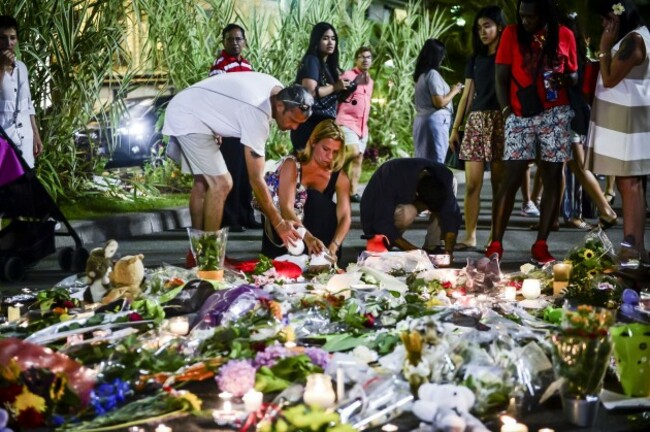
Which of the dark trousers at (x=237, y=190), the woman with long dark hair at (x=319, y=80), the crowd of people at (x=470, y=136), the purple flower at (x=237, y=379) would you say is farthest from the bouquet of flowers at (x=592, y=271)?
the dark trousers at (x=237, y=190)

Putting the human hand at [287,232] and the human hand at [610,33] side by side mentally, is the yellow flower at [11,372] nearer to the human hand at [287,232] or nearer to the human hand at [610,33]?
the human hand at [287,232]

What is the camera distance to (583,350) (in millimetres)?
4191

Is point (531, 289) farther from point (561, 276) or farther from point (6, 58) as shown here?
point (6, 58)

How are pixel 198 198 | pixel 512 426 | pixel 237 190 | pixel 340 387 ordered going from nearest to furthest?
pixel 512 426
pixel 340 387
pixel 198 198
pixel 237 190

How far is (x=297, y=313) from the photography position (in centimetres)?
558

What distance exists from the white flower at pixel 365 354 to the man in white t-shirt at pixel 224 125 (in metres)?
2.53

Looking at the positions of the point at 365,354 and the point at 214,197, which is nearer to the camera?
the point at 365,354

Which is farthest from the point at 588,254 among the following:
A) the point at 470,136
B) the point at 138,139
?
the point at 138,139

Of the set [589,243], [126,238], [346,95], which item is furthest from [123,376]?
[346,95]

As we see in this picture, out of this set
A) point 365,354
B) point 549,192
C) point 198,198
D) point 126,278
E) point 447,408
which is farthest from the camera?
point 549,192

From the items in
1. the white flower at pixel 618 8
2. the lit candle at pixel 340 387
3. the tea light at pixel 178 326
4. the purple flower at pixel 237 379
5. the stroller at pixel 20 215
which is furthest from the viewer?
the white flower at pixel 618 8

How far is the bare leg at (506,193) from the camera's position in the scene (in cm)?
855

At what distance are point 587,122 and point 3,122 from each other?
4110 millimetres

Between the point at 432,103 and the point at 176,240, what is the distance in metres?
2.95
